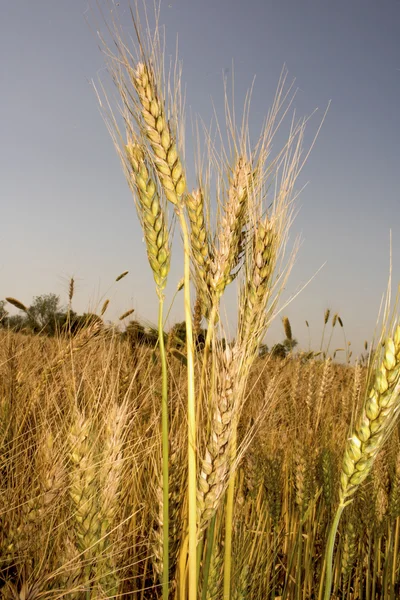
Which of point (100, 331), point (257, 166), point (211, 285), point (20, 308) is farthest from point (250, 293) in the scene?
point (20, 308)

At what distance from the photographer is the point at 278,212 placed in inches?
55.2

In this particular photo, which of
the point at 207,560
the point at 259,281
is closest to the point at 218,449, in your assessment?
the point at 207,560

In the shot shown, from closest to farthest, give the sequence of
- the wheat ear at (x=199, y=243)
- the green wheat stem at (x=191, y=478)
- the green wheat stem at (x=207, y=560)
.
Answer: the green wheat stem at (x=191, y=478), the green wheat stem at (x=207, y=560), the wheat ear at (x=199, y=243)

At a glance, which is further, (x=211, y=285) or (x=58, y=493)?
(x=58, y=493)

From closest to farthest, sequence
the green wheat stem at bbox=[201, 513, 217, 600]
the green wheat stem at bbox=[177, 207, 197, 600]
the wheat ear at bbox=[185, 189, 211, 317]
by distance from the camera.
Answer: the green wheat stem at bbox=[177, 207, 197, 600]
the green wheat stem at bbox=[201, 513, 217, 600]
the wheat ear at bbox=[185, 189, 211, 317]

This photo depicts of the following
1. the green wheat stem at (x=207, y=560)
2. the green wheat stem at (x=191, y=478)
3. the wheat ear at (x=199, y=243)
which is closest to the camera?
the green wheat stem at (x=191, y=478)

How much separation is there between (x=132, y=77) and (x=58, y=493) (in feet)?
3.89

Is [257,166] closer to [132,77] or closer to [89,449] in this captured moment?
[132,77]

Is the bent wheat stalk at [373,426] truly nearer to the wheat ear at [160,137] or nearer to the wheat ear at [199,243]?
the wheat ear at [199,243]

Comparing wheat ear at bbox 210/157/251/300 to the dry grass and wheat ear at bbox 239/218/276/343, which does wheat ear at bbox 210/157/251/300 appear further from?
the dry grass

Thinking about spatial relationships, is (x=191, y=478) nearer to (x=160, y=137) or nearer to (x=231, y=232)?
(x=231, y=232)

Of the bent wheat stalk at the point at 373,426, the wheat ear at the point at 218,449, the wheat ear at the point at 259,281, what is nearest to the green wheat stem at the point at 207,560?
the wheat ear at the point at 218,449

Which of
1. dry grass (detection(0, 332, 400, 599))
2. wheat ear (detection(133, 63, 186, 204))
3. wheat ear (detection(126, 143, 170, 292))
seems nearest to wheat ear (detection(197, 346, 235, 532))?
dry grass (detection(0, 332, 400, 599))

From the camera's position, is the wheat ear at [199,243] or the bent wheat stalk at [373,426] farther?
the wheat ear at [199,243]
